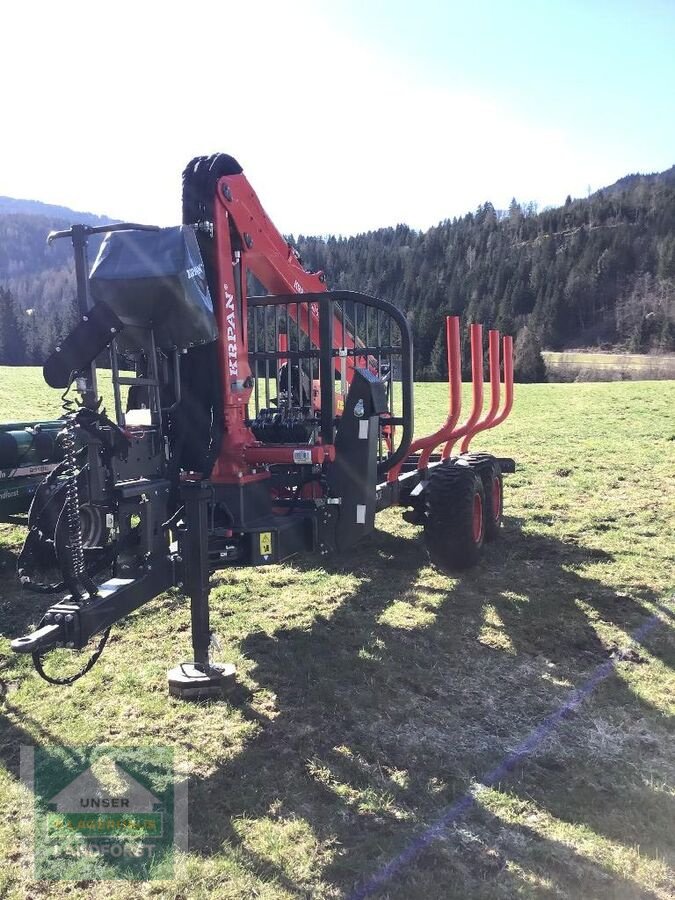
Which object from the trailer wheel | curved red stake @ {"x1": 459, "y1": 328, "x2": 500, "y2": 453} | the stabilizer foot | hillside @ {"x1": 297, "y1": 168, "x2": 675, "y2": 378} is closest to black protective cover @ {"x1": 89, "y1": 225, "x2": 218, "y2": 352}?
the stabilizer foot

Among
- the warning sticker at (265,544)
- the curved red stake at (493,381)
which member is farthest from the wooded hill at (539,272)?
the warning sticker at (265,544)

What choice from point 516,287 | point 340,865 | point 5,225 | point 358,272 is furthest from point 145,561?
point 5,225

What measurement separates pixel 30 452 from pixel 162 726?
3.87m

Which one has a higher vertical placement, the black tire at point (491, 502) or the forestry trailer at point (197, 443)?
the forestry trailer at point (197, 443)

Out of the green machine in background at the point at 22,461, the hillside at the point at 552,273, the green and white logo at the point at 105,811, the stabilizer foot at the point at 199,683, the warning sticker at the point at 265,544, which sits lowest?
the green and white logo at the point at 105,811

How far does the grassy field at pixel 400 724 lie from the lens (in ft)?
9.29

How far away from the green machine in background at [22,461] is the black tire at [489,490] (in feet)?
13.7

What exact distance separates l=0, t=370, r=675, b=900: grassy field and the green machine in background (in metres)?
0.77

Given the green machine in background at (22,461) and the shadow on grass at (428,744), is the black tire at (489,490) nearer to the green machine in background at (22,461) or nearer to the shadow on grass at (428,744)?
the shadow on grass at (428,744)

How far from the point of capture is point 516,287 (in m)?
89.8

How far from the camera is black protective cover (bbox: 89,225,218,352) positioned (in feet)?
12.6

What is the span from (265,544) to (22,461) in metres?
3.34

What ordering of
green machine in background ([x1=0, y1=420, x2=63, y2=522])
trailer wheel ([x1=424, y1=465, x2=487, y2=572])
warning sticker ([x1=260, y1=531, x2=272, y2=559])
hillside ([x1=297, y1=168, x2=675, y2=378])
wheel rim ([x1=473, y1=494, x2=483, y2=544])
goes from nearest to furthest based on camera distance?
warning sticker ([x1=260, y1=531, x2=272, y2=559]) → trailer wheel ([x1=424, y1=465, x2=487, y2=572]) → green machine in background ([x1=0, y1=420, x2=63, y2=522]) → wheel rim ([x1=473, y1=494, x2=483, y2=544]) → hillside ([x1=297, y1=168, x2=675, y2=378])

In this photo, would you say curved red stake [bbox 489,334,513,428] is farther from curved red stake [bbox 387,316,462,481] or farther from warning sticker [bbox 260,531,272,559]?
warning sticker [bbox 260,531,272,559]
